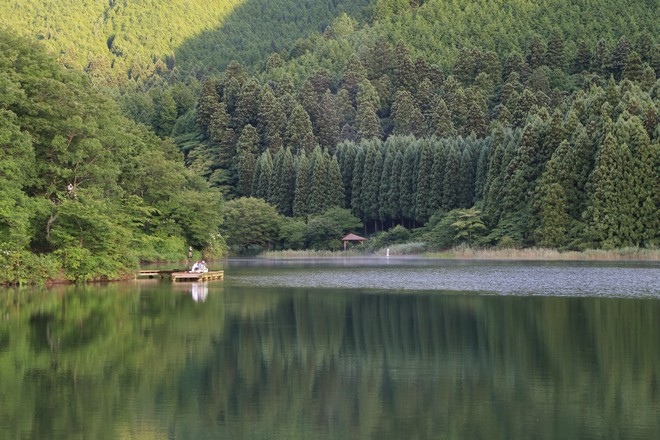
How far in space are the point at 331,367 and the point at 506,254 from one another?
57216 mm

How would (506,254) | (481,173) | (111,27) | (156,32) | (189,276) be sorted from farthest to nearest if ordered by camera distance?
(156,32) → (111,27) → (481,173) → (506,254) → (189,276)

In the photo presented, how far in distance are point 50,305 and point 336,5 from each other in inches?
6852

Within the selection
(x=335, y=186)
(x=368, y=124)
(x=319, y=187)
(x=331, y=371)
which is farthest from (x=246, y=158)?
(x=331, y=371)

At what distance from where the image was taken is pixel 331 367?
1778 cm

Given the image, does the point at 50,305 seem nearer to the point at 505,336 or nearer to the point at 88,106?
the point at 505,336

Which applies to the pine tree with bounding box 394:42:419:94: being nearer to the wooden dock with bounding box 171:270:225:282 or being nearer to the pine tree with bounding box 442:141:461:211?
the pine tree with bounding box 442:141:461:211

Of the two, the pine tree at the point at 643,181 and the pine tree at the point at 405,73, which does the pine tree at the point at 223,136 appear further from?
the pine tree at the point at 643,181

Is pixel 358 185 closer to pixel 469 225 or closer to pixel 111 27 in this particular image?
pixel 469 225

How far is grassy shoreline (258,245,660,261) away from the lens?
216 ft

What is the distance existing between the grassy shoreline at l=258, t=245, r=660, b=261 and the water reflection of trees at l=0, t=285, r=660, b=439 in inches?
1504

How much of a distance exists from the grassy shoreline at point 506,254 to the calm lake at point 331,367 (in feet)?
110

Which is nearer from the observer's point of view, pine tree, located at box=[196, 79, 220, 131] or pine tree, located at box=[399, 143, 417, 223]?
pine tree, located at box=[399, 143, 417, 223]

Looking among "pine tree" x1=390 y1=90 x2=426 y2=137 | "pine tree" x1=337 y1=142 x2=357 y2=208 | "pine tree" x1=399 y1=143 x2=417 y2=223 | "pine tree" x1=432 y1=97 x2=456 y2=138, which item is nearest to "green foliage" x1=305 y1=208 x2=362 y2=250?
"pine tree" x1=399 y1=143 x2=417 y2=223

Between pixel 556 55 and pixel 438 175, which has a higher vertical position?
pixel 556 55
